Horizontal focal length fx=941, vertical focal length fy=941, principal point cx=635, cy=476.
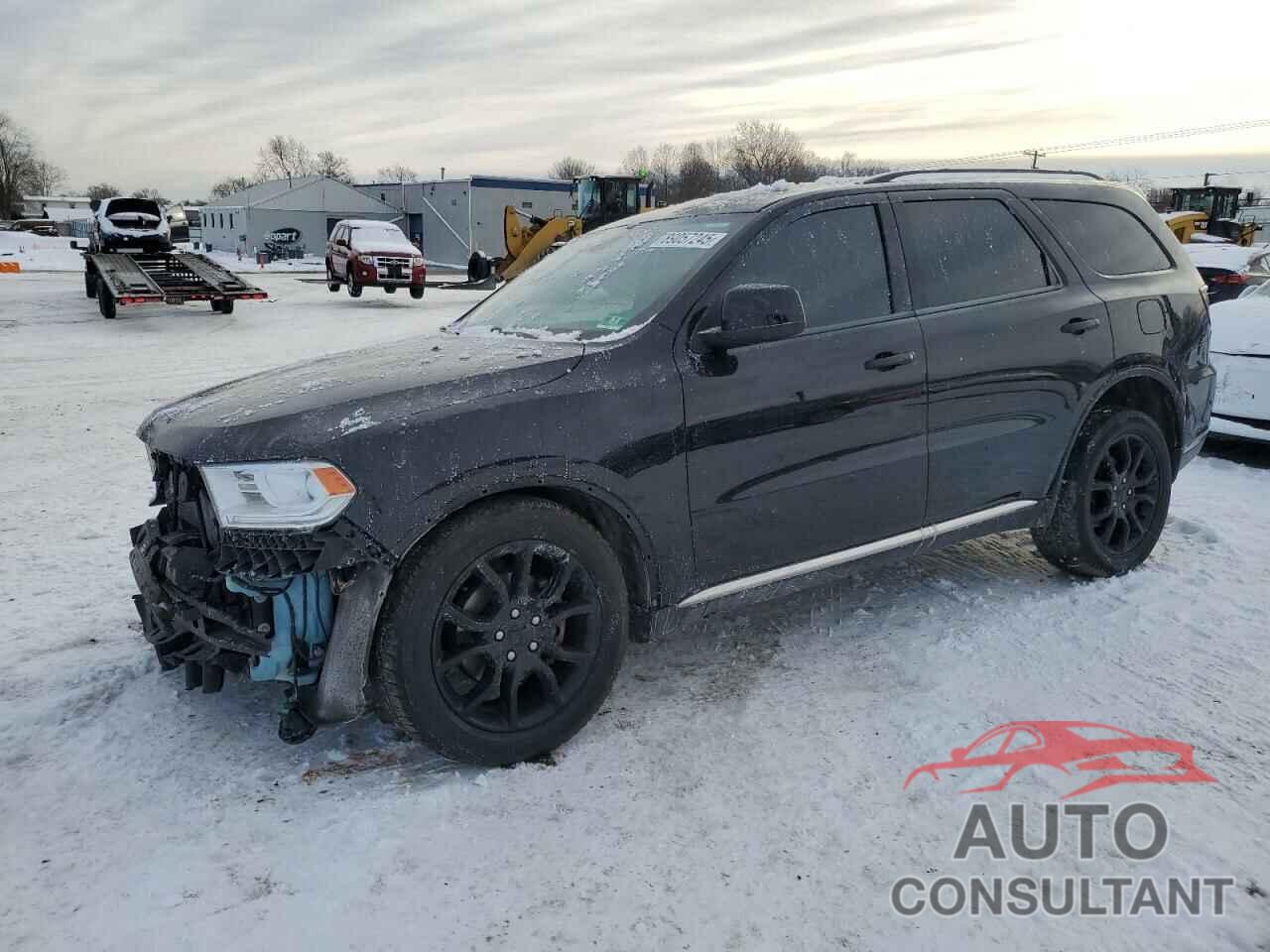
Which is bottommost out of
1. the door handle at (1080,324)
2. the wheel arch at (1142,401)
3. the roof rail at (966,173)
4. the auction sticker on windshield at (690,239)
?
the wheel arch at (1142,401)

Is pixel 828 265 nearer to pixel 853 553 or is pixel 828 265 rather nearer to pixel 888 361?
pixel 888 361

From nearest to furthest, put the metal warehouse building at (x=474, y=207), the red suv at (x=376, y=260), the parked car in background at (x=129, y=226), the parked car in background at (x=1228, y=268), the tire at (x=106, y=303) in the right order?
the parked car in background at (x=1228, y=268)
the tire at (x=106, y=303)
the red suv at (x=376, y=260)
the parked car in background at (x=129, y=226)
the metal warehouse building at (x=474, y=207)

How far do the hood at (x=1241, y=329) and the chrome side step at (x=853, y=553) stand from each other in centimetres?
375

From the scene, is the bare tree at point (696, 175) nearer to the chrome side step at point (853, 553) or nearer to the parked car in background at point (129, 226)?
the parked car in background at point (129, 226)

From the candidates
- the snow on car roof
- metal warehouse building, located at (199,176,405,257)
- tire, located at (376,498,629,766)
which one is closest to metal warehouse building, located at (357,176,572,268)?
metal warehouse building, located at (199,176,405,257)

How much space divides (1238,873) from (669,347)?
215cm

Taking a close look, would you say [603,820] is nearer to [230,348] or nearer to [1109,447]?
[1109,447]

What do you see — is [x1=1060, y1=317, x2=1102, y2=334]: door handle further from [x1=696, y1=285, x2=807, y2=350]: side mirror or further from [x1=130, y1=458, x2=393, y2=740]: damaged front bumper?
[x1=130, y1=458, x2=393, y2=740]: damaged front bumper

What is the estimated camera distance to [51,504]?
5535 millimetres

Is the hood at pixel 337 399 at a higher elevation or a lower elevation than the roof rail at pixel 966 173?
lower

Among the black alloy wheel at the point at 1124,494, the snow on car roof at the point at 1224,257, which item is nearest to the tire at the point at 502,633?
the black alloy wheel at the point at 1124,494

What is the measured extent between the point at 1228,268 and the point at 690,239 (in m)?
11.6

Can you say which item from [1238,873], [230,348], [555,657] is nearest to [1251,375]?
[1238,873]

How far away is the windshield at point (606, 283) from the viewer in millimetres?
3320
